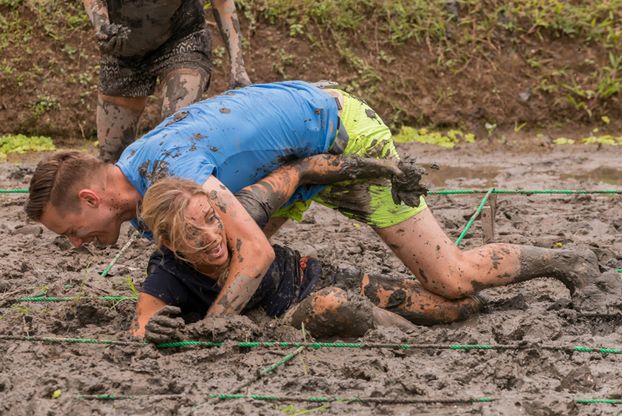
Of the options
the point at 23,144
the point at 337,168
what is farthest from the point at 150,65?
the point at 23,144

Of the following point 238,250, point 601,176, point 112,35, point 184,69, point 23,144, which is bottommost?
point 601,176

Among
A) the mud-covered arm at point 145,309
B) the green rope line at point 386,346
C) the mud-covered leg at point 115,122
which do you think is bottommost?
the green rope line at point 386,346

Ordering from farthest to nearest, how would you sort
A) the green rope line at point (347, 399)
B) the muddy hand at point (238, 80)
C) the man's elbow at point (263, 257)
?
the muddy hand at point (238, 80) → the man's elbow at point (263, 257) → the green rope line at point (347, 399)

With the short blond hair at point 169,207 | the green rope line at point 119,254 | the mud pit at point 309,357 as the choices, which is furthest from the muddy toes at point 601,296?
the green rope line at point 119,254

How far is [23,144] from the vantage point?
8.71 metres

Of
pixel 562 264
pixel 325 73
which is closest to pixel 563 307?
pixel 562 264

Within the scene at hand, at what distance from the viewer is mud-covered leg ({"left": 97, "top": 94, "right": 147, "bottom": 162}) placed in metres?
6.02

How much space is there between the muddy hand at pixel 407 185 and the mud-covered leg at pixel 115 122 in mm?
2110

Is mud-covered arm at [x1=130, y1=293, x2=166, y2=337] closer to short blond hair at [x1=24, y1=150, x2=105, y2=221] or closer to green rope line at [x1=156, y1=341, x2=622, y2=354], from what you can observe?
green rope line at [x1=156, y1=341, x2=622, y2=354]

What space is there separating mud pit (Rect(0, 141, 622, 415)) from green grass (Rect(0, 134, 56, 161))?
2564 mm

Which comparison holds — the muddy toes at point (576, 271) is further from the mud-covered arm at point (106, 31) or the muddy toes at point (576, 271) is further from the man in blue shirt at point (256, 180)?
the mud-covered arm at point (106, 31)

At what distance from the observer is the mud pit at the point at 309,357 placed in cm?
374

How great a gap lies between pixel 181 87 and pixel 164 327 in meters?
1.89

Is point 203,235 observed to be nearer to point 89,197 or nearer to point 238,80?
point 89,197
